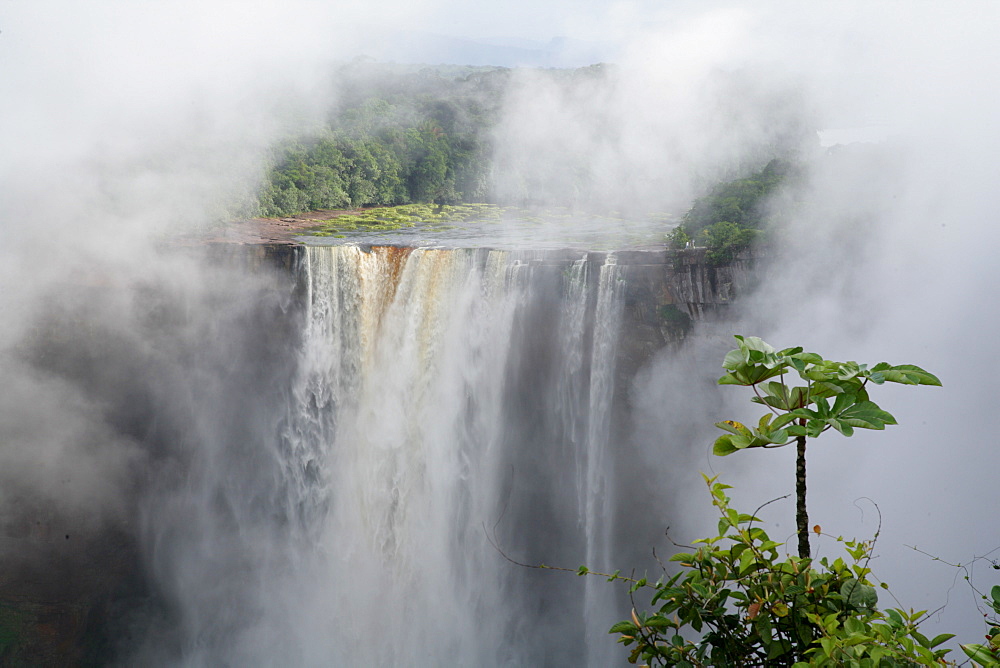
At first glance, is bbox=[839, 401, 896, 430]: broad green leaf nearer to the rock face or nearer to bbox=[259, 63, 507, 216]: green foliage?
the rock face

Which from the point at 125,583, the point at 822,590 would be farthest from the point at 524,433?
the point at 822,590

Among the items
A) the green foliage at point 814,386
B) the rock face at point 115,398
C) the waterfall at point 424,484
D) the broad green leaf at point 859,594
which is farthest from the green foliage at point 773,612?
the waterfall at point 424,484

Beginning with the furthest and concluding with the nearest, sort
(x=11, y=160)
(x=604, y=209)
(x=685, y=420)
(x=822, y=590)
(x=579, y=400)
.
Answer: (x=604, y=209), (x=11, y=160), (x=579, y=400), (x=685, y=420), (x=822, y=590)

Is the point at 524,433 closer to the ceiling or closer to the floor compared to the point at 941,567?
closer to the ceiling

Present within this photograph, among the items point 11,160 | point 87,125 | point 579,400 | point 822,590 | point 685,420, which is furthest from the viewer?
point 87,125

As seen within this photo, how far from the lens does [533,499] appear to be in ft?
43.0

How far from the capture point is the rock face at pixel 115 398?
1187 centimetres

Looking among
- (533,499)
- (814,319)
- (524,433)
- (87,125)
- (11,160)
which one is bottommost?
(533,499)

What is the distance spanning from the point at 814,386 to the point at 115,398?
1509 cm

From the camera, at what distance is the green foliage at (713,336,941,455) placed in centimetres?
168

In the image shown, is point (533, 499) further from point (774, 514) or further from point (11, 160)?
point (11, 160)

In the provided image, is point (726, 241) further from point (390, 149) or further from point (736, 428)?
point (390, 149)

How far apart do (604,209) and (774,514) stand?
1312cm

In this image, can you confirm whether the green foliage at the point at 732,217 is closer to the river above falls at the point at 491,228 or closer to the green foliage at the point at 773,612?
the river above falls at the point at 491,228
